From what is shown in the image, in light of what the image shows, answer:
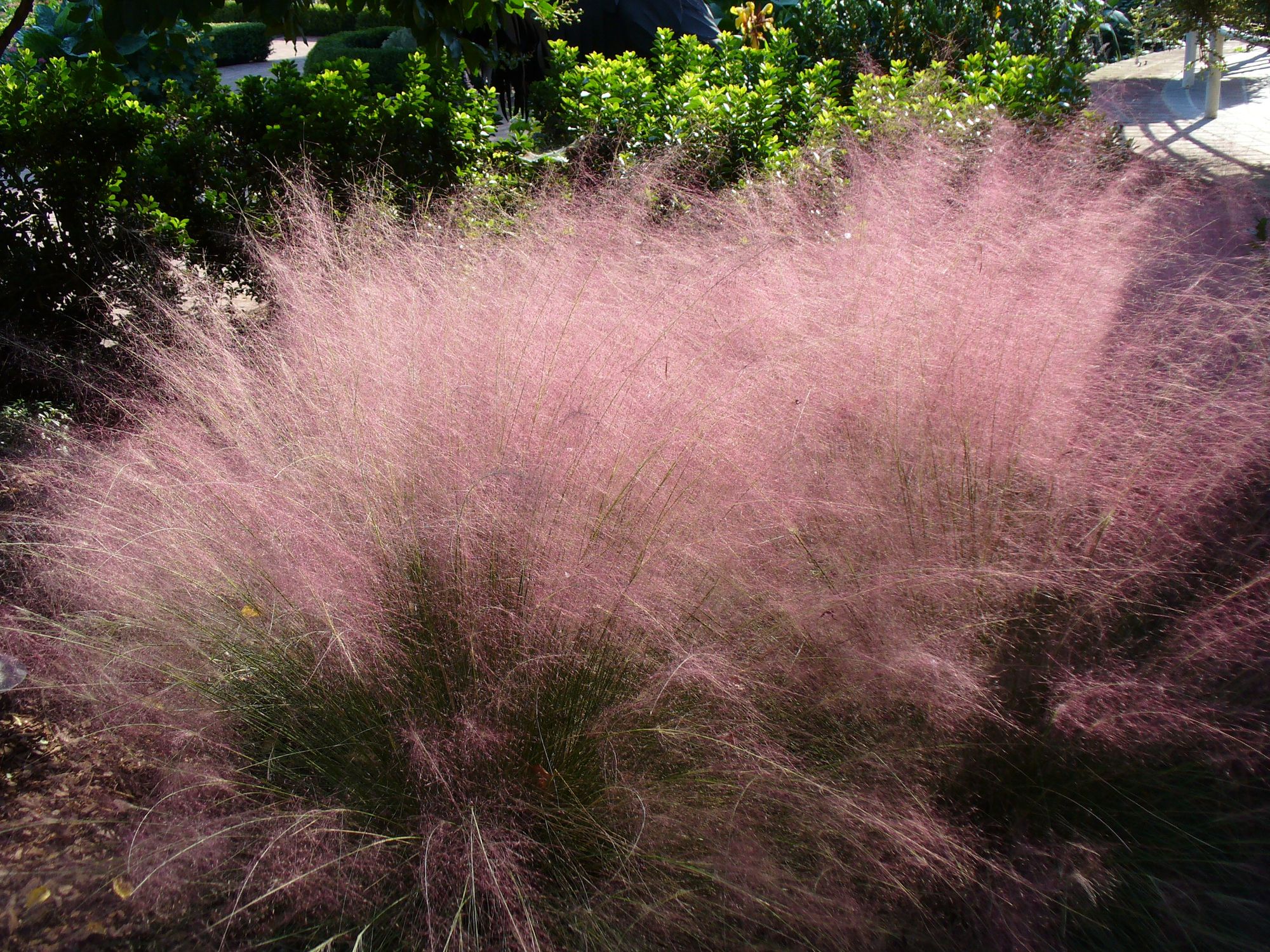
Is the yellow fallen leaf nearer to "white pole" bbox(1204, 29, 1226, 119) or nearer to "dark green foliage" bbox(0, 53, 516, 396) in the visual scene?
"dark green foliage" bbox(0, 53, 516, 396)

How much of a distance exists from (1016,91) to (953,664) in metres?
3.95

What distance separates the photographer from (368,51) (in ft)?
44.1

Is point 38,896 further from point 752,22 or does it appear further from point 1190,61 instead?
point 1190,61

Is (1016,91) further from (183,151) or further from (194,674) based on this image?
(194,674)

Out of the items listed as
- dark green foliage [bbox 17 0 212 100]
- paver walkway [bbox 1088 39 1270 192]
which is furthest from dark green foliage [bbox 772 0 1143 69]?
dark green foliage [bbox 17 0 212 100]

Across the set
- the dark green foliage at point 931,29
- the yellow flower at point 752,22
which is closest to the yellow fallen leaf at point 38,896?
the dark green foliage at point 931,29

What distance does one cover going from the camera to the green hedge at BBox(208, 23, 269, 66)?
2064 cm

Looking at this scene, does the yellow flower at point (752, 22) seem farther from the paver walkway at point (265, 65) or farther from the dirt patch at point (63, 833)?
the paver walkway at point (265, 65)

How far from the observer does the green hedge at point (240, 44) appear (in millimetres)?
20641

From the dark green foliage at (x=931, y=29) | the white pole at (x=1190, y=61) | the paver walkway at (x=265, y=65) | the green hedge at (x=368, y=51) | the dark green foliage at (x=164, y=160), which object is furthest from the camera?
the paver walkway at (x=265, y=65)

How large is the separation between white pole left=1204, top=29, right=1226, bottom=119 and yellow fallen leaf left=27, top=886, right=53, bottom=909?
1027 centimetres

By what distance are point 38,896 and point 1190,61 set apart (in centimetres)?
1213

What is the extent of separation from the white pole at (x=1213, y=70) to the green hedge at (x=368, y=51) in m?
8.50

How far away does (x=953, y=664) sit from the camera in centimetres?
183
